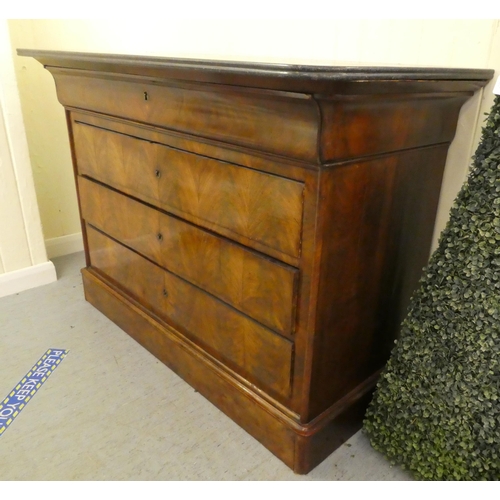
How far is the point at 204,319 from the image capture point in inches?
55.7

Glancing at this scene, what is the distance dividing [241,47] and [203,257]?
2.77 feet

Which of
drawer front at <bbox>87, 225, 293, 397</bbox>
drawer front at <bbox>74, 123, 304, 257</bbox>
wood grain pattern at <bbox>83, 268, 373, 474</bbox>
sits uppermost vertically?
drawer front at <bbox>74, 123, 304, 257</bbox>

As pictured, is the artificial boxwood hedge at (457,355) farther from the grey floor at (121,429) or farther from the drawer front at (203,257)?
the drawer front at (203,257)

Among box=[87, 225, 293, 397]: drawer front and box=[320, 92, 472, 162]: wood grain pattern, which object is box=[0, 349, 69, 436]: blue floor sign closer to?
box=[87, 225, 293, 397]: drawer front

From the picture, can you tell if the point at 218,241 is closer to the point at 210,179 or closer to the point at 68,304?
the point at 210,179

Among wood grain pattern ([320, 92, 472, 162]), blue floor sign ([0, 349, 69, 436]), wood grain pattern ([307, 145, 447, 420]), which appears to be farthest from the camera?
blue floor sign ([0, 349, 69, 436])

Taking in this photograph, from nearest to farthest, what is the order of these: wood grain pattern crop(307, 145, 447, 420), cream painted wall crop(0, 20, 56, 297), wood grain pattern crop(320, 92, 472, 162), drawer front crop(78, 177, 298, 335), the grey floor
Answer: wood grain pattern crop(320, 92, 472, 162) < wood grain pattern crop(307, 145, 447, 420) < drawer front crop(78, 177, 298, 335) < the grey floor < cream painted wall crop(0, 20, 56, 297)

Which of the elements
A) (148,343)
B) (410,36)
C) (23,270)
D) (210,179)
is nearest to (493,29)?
(410,36)

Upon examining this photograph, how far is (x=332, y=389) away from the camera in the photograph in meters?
1.23

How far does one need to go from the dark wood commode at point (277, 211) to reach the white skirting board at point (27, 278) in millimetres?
843

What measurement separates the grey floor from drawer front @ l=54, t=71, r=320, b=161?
85 centimetres

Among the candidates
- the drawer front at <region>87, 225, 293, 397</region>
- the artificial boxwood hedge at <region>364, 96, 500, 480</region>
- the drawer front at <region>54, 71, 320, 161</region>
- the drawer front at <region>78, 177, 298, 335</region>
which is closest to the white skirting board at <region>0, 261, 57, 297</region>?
the drawer front at <region>87, 225, 293, 397</region>

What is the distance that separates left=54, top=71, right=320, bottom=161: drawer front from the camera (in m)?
0.91

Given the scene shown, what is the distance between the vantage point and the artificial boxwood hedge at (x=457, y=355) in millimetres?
987
